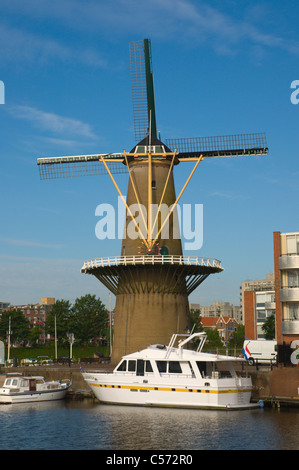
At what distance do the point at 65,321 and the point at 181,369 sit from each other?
3577 inches

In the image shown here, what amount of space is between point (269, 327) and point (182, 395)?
63.7m


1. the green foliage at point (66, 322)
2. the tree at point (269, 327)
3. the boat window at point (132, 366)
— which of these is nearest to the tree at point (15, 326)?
the green foliage at point (66, 322)

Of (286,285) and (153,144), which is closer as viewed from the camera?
(286,285)

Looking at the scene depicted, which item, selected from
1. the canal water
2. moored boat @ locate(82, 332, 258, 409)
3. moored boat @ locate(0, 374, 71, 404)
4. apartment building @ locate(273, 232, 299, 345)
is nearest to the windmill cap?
apartment building @ locate(273, 232, 299, 345)

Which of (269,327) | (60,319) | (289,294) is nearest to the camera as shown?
(289,294)

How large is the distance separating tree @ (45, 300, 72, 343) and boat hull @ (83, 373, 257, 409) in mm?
83273

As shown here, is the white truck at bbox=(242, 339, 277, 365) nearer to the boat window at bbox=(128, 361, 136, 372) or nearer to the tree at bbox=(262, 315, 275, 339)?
the boat window at bbox=(128, 361, 136, 372)

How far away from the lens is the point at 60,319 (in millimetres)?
134750

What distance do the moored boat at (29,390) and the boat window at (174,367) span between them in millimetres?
12563

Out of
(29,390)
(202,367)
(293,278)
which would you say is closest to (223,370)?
(202,367)

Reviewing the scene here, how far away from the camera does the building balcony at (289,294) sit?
62219 mm

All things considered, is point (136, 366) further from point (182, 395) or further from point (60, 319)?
point (60, 319)

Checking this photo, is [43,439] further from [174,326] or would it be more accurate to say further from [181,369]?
[174,326]

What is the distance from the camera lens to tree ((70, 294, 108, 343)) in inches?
5354
